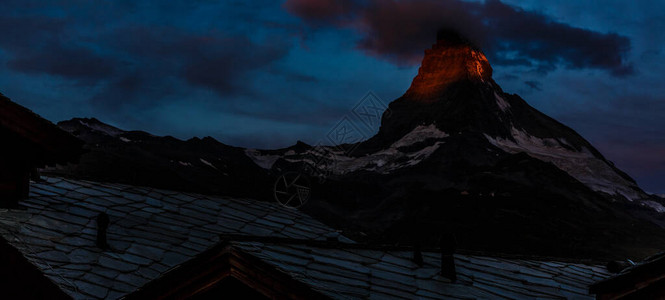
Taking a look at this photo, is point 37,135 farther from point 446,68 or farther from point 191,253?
point 446,68

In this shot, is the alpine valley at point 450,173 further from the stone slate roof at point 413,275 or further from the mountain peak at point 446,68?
the stone slate roof at point 413,275

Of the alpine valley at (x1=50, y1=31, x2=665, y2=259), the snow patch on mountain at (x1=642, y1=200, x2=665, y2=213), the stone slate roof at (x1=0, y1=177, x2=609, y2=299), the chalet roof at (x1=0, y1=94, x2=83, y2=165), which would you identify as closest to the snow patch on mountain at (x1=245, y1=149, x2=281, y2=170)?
the alpine valley at (x1=50, y1=31, x2=665, y2=259)

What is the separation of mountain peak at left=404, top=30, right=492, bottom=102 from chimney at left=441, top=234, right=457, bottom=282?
351 ft

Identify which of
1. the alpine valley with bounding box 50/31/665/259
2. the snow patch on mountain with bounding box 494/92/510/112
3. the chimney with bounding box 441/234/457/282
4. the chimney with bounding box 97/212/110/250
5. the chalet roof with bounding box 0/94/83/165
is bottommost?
the chimney with bounding box 97/212/110/250

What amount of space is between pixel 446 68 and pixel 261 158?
146 feet

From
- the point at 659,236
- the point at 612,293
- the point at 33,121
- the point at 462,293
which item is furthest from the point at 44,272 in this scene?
the point at 659,236

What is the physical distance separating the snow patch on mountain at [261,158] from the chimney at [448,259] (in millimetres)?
78593

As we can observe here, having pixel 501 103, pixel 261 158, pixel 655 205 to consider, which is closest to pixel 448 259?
pixel 261 158

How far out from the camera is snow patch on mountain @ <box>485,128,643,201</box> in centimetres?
9319

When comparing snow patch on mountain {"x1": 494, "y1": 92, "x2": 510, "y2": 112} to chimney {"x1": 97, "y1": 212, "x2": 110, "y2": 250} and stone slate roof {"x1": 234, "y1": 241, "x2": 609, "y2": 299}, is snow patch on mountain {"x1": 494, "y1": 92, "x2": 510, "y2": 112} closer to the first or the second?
stone slate roof {"x1": 234, "y1": 241, "x2": 609, "y2": 299}

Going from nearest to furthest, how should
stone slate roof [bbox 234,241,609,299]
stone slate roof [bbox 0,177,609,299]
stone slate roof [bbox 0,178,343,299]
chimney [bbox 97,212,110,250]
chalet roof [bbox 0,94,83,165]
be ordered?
stone slate roof [bbox 234,241,609,299], stone slate roof [bbox 0,177,609,299], chalet roof [bbox 0,94,83,165], stone slate roof [bbox 0,178,343,299], chimney [bbox 97,212,110,250]

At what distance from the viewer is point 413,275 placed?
9.05 meters

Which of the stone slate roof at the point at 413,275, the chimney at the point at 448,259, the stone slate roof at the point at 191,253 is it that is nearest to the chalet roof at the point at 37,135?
the stone slate roof at the point at 191,253

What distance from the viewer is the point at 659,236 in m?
65.9
